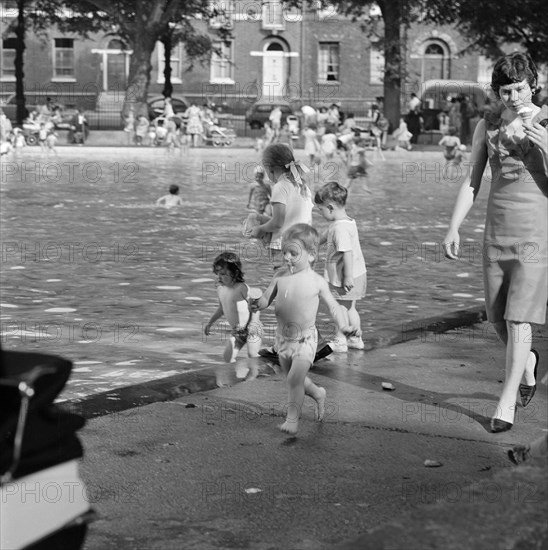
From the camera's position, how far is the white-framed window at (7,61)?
222 ft

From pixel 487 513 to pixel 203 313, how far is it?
23.8 ft

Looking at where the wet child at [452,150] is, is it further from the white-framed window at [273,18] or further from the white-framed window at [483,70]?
the white-framed window at [483,70]

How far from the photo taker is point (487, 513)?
354cm

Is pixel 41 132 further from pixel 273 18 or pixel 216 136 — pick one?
pixel 273 18

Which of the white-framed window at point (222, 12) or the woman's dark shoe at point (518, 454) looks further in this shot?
the white-framed window at point (222, 12)

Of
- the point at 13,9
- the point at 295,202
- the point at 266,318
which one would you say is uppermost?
the point at 13,9

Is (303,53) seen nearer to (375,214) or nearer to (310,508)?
(375,214)

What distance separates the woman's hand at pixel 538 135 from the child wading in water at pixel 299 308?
1219mm

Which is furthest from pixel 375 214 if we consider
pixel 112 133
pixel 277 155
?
pixel 112 133

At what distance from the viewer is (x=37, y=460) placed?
9.32 feet

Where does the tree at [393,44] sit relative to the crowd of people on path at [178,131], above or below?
above

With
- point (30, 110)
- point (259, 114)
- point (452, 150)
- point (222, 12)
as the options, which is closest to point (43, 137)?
point (452, 150)

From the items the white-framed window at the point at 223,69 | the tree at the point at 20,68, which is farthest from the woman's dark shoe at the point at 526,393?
the white-framed window at the point at 223,69

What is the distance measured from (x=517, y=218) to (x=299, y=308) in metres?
1.14
